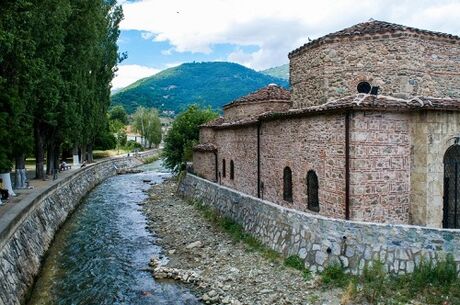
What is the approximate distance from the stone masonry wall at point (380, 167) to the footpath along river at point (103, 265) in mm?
5417

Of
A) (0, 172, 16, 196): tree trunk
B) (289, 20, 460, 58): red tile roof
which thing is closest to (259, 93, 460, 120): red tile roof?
(289, 20, 460, 58): red tile roof

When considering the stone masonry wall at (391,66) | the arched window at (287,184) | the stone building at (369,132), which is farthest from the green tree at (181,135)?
the stone masonry wall at (391,66)

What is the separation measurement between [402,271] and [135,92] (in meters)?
177

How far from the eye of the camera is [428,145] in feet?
38.3

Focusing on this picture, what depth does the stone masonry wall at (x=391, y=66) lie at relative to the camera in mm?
13555

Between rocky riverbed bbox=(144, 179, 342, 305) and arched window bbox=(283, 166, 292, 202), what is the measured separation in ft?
8.54

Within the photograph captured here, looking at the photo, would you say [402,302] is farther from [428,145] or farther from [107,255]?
[107,255]

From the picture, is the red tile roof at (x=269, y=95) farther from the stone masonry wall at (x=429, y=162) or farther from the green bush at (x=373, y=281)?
the green bush at (x=373, y=281)

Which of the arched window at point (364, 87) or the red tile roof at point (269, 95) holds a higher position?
the red tile roof at point (269, 95)

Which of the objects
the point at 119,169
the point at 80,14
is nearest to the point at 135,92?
the point at 119,169

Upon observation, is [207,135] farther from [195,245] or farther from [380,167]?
[380,167]

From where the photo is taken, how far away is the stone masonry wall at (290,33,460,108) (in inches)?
534

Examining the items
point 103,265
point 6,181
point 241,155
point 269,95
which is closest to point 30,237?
point 103,265

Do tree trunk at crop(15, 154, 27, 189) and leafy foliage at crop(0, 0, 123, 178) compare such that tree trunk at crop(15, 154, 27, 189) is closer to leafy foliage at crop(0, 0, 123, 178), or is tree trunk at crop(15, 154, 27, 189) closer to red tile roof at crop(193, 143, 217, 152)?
leafy foliage at crop(0, 0, 123, 178)
